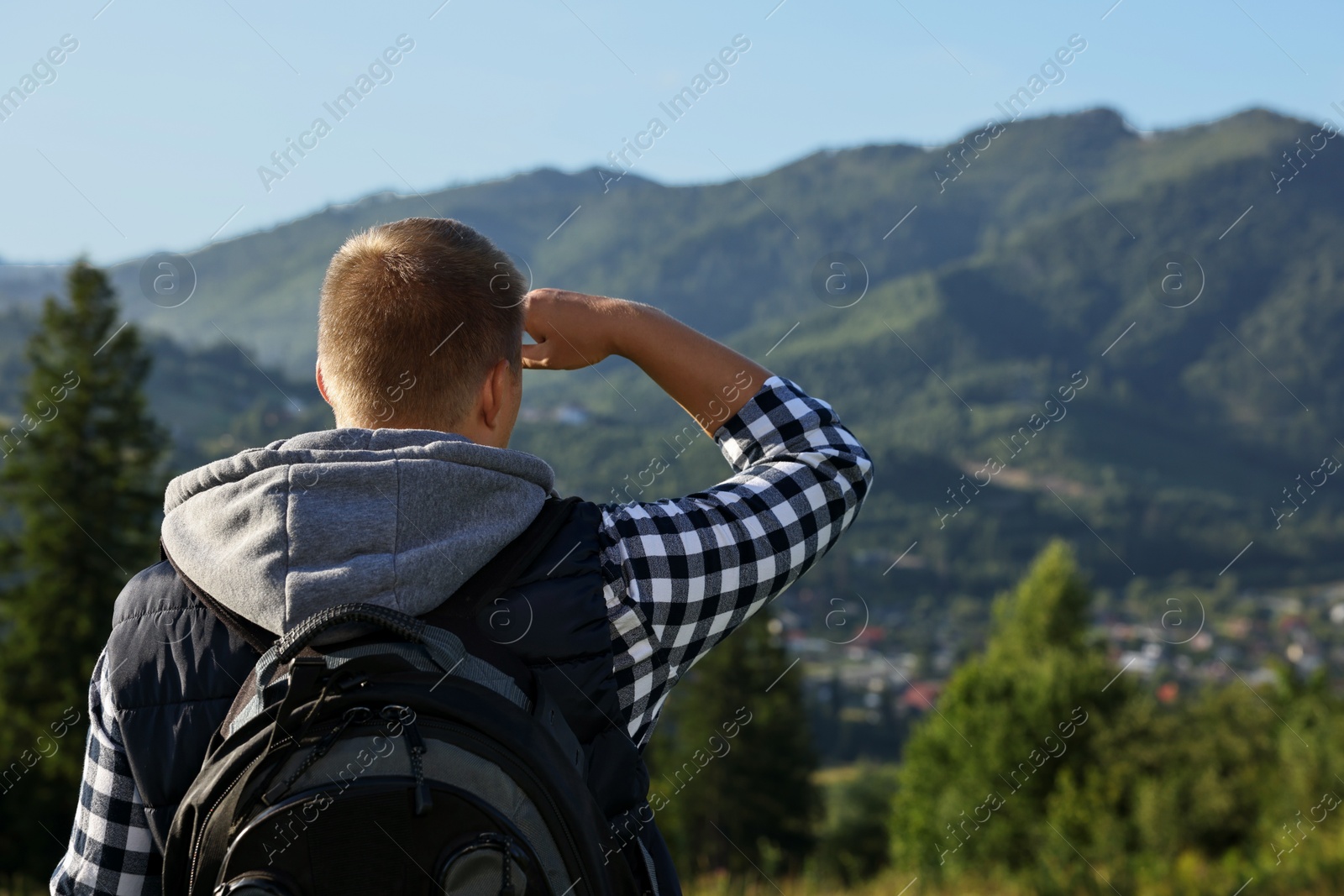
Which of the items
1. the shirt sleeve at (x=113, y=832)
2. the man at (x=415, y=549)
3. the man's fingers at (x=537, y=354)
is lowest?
the shirt sleeve at (x=113, y=832)

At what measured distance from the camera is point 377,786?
4.28 feet

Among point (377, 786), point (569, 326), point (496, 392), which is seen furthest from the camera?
point (569, 326)

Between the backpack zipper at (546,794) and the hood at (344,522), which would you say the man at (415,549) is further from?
the backpack zipper at (546,794)

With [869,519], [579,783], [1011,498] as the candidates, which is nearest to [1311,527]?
[1011,498]

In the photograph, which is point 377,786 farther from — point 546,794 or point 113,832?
point 113,832

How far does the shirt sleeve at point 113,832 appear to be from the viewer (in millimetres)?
1464

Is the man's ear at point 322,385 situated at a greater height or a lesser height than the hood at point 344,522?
greater

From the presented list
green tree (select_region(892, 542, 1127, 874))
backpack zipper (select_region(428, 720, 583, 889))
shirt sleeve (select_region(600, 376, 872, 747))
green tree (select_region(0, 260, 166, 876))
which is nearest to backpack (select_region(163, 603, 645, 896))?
backpack zipper (select_region(428, 720, 583, 889))

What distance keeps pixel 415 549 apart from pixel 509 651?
20cm

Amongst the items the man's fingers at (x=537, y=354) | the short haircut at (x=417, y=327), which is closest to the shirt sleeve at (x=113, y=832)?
the short haircut at (x=417, y=327)

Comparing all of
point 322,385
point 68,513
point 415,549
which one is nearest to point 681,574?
point 415,549

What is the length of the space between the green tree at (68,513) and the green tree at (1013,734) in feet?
67.2

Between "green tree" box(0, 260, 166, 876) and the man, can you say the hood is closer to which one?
the man

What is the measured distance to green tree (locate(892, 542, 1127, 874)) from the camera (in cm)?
2975
